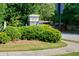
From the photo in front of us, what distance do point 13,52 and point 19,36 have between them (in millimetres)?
3688

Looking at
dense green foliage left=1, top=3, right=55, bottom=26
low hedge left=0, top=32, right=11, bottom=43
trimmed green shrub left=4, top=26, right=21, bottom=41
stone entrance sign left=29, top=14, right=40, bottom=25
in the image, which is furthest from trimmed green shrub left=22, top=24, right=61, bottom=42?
dense green foliage left=1, top=3, right=55, bottom=26

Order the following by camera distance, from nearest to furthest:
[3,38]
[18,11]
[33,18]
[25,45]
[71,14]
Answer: [25,45] → [3,38] → [33,18] → [18,11] → [71,14]

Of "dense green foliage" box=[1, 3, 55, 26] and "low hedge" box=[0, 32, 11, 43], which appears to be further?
"dense green foliage" box=[1, 3, 55, 26]

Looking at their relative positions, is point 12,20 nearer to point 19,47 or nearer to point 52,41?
point 52,41

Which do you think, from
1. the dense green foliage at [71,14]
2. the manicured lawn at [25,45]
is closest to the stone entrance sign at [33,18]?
the manicured lawn at [25,45]

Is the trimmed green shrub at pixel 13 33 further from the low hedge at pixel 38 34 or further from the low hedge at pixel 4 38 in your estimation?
the low hedge at pixel 4 38

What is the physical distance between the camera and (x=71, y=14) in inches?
1800

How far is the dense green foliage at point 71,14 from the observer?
44412mm

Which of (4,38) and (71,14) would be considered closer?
(4,38)

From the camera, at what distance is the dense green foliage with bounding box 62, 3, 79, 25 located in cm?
4441

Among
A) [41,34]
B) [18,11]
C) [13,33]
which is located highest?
[18,11]

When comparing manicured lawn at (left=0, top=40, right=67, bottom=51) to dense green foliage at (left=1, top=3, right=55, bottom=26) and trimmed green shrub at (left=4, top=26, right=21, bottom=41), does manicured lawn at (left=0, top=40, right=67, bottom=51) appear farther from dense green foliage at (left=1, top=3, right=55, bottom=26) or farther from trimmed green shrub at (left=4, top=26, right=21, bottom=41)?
dense green foliage at (left=1, top=3, right=55, bottom=26)

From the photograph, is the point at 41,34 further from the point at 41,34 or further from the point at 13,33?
the point at 13,33

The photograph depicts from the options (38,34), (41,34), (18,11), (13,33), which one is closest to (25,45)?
(13,33)
